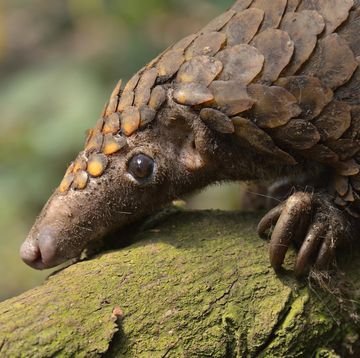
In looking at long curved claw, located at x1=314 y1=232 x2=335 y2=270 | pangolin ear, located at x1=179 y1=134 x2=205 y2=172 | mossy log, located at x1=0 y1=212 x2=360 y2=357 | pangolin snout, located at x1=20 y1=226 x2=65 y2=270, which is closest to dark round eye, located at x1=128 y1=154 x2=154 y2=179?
pangolin ear, located at x1=179 y1=134 x2=205 y2=172

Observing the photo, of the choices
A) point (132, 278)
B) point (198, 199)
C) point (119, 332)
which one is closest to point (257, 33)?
point (132, 278)

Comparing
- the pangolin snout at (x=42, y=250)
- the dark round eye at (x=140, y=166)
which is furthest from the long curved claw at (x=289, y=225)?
the pangolin snout at (x=42, y=250)

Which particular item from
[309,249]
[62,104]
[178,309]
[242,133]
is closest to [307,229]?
[309,249]

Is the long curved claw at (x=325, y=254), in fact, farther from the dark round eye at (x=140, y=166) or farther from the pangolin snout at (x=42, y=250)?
the pangolin snout at (x=42, y=250)

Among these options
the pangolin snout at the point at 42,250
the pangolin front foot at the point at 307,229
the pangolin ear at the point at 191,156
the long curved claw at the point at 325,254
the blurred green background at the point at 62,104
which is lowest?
the long curved claw at the point at 325,254

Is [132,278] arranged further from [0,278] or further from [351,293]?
[0,278]

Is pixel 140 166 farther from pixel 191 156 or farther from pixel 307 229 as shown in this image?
pixel 307 229
